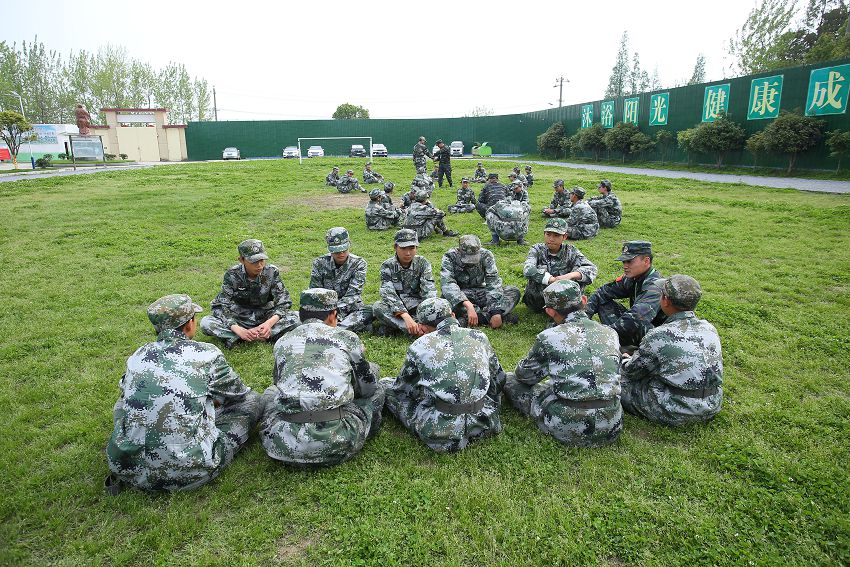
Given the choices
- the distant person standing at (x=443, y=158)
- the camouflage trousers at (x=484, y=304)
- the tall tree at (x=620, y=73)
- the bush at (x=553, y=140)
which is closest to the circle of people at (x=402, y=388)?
the camouflage trousers at (x=484, y=304)

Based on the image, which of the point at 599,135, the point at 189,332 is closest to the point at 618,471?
the point at 189,332

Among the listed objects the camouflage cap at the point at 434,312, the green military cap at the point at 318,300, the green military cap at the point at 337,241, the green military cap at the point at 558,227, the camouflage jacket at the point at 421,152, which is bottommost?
the camouflage cap at the point at 434,312

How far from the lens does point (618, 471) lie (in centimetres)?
369

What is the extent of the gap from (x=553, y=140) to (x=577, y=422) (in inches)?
1418

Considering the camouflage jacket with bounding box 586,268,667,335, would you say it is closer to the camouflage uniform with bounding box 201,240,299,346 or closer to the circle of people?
the circle of people

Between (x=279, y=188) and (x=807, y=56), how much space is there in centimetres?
3180

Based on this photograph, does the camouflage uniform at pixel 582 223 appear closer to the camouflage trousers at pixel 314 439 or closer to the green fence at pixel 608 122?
the camouflage trousers at pixel 314 439

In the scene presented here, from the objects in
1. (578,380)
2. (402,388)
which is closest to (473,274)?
(402,388)

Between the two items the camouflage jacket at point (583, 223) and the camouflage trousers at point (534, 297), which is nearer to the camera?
Result: the camouflage trousers at point (534, 297)

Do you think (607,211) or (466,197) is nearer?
(607,211)

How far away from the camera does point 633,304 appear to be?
562cm

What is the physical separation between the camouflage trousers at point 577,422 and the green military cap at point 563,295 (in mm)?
701

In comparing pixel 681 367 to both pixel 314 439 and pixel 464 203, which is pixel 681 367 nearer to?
pixel 314 439

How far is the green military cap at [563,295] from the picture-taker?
4.20 metres
